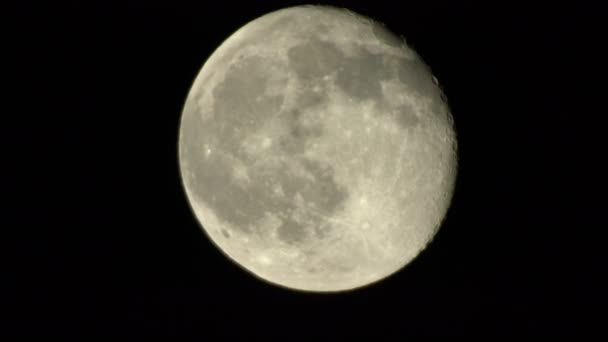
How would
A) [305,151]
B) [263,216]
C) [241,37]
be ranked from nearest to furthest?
[305,151] → [263,216] → [241,37]

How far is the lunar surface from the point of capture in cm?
466

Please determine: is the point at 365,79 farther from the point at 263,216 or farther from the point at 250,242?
the point at 250,242

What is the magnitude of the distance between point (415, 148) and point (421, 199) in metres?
0.49

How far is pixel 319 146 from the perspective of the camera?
4.61 m

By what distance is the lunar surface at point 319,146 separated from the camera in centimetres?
466

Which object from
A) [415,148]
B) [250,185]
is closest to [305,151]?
[250,185]

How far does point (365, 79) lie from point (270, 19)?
1185 mm

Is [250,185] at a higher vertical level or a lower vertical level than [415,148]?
lower

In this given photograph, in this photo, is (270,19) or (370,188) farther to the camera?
(270,19)

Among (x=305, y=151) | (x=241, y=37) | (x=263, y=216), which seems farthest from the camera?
(x=241, y=37)

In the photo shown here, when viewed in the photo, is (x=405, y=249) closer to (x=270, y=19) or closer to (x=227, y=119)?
(x=227, y=119)

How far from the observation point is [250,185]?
484 centimetres

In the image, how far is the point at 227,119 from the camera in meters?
4.84

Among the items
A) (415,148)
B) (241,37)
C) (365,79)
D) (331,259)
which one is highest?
(241,37)
